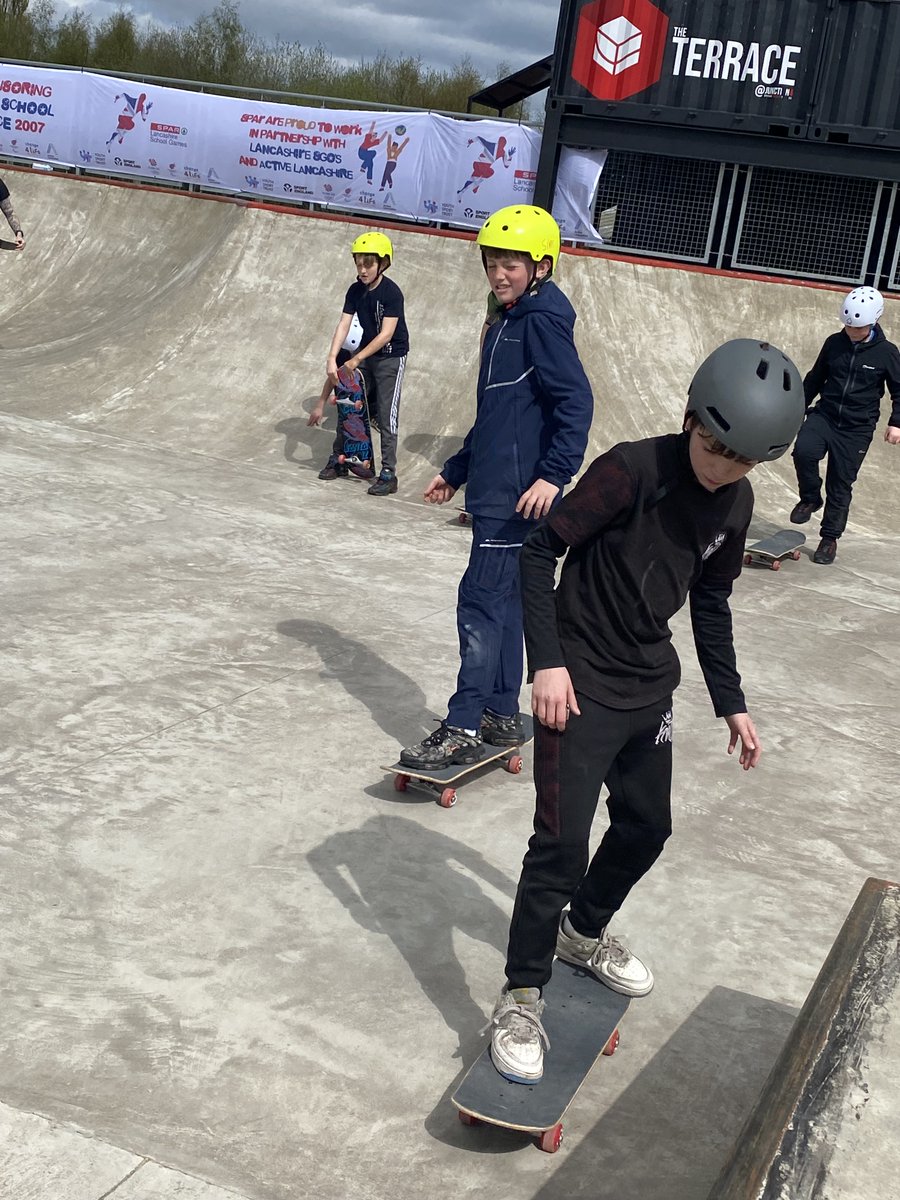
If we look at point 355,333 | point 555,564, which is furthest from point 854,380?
point 555,564

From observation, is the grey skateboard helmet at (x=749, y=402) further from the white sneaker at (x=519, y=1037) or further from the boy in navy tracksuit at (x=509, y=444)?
the boy in navy tracksuit at (x=509, y=444)

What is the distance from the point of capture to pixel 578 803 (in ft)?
10.5

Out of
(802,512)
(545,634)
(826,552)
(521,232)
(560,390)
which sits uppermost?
(521,232)

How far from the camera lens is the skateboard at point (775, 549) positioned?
9914 millimetres

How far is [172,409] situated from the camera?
41.9 feet

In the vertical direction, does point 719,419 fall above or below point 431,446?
above

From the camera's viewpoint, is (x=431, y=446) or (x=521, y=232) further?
(x=431, y=446)

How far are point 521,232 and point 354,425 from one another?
253 inches

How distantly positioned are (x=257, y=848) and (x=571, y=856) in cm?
173

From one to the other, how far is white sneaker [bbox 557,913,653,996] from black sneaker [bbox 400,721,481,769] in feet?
5.17

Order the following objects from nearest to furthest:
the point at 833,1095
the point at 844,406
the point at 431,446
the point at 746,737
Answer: the point at 833,1095, the point at 746,737, the point at 844,406, the point at 431,446

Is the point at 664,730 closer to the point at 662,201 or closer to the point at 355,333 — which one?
the point at 355,333

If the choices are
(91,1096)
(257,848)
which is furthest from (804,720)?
(91,1096)

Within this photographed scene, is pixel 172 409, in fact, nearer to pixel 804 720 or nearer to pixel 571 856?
pixel 804 720
